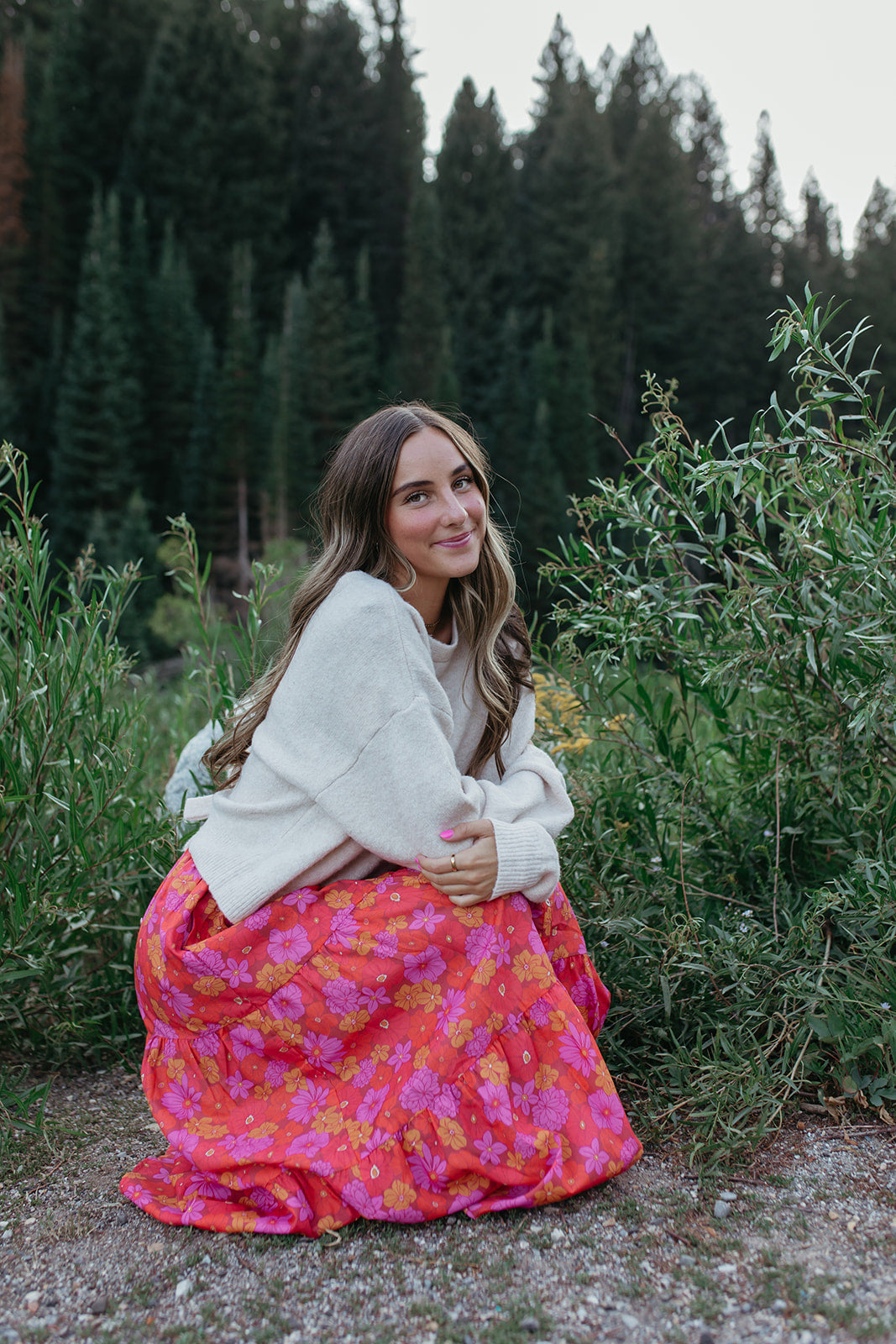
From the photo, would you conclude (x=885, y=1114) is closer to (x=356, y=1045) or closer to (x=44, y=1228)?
(x=356, y=1045)

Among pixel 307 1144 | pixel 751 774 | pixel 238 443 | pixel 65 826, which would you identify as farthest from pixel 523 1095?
pixel 238 443

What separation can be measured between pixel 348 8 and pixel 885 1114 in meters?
35.1

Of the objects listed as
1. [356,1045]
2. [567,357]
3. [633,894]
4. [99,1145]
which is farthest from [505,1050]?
[567,357]

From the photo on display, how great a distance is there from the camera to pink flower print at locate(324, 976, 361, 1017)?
182 cm

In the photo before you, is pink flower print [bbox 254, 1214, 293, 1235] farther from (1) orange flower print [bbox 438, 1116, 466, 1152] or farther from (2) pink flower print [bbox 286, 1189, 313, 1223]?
(1) orange flower print [bbox 438, 1116, 466, 1152]

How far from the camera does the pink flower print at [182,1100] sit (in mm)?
1964

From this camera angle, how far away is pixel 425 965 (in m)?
1.82

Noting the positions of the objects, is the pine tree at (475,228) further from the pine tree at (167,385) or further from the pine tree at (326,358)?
the pine tree at (167,385)

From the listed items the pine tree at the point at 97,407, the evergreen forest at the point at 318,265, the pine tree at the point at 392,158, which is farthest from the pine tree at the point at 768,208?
the pine tree at the point at 97,407

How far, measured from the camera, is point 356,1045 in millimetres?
1867

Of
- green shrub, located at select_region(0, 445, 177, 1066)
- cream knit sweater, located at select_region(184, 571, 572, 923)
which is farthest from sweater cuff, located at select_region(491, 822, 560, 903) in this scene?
green shrub, located at select_region(0, 445, 177, 1066)

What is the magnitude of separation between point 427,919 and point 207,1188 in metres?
0.63

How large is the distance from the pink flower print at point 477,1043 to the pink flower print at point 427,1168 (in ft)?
0.54

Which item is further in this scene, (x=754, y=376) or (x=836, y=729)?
(x=754, y=376)
